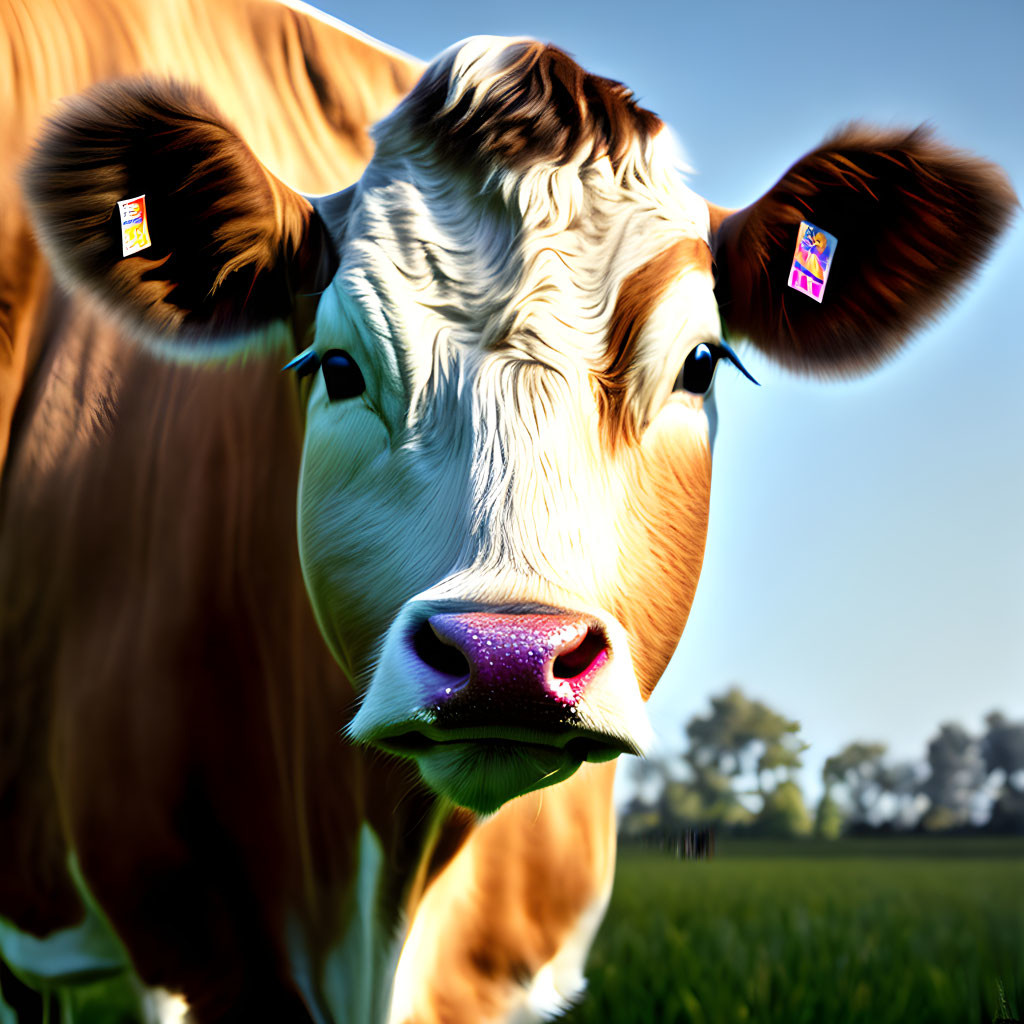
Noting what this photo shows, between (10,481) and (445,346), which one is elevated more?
(445,346)

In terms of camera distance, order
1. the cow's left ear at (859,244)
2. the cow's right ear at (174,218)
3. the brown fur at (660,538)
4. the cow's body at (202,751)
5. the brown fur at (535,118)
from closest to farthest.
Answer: the brown fur at (660,538) < the brown fur at (535,118) < the cow's right ear at (174,218) < the cow's left ear at (859,244) < the cow's body at (202,751)

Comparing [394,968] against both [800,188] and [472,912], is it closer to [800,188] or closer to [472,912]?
[472,912]

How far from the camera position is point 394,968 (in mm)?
2703

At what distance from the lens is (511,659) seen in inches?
61.2

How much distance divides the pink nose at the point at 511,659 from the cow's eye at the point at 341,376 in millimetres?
772

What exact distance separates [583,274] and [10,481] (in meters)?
2.22

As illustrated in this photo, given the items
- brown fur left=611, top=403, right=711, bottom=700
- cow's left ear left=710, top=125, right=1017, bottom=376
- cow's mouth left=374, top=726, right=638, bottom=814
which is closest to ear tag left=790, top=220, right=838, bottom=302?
cow's left ear left=710, top=125, right=1017, bottom=376

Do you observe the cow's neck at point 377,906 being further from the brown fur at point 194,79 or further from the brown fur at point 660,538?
the brown fur at point 194,79

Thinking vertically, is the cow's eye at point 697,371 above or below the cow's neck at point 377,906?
above

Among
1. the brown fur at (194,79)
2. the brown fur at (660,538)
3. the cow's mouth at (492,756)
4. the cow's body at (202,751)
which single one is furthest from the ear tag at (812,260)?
the brown fur at (194,79)

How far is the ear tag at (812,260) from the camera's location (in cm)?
269

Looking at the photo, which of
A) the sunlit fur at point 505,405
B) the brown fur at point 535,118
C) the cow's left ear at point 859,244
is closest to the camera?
the sunlit fur at point 505,405

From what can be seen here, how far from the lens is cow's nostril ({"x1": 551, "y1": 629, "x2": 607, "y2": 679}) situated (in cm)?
165

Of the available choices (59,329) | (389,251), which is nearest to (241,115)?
(59,329)
